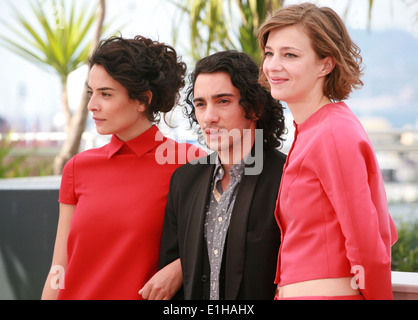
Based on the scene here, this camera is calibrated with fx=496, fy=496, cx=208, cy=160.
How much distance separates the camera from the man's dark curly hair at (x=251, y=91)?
5.22ft

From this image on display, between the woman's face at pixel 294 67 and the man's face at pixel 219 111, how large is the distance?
0.74ft

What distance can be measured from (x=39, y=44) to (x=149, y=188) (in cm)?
505

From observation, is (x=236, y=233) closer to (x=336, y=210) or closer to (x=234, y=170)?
(x=234, y=170)

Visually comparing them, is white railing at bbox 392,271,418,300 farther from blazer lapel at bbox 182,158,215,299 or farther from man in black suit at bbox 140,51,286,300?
blazer lapel at bbox 182,158,215,299

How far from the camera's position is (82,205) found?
6.03 ft

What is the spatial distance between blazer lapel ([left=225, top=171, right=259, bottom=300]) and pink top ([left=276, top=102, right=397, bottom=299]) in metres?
0.15

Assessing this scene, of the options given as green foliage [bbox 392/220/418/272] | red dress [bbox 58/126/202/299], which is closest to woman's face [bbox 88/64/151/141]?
red dress [bbox 58/126/202/299]

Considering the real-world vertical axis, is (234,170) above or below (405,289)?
above

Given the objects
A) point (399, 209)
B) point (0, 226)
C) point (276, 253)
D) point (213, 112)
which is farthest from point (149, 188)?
point (399, 209)

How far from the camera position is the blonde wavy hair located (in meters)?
1.33

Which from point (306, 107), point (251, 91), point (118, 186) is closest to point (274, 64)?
point (306, 107)

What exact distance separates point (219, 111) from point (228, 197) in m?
0.27

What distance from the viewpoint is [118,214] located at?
1.79 meters
